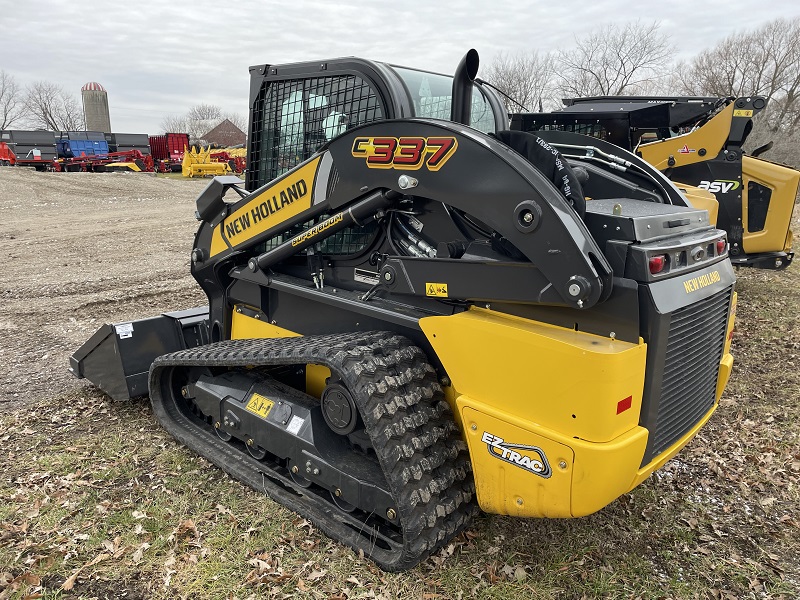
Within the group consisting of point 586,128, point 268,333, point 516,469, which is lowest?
point 516,469

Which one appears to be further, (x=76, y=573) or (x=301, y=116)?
(x=301, y=116)

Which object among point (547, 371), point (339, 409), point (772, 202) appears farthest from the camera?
point (772, 202)

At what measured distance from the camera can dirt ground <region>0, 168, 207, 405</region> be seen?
5527 mm

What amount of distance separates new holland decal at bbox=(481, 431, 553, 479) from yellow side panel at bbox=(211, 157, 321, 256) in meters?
1.56

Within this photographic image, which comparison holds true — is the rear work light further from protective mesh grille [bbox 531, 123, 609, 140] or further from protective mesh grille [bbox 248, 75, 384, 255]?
protective mesh grille [bbox 531, 123, 609, 140]

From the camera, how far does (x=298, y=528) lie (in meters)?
3.07

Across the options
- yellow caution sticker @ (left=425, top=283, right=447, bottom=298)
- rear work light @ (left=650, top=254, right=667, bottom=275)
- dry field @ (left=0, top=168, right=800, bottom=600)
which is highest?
rear work light @ (left=650, top=254, right=667, bottom=275)

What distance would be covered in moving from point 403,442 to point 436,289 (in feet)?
2.26

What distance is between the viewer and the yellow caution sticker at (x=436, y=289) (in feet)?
8.63

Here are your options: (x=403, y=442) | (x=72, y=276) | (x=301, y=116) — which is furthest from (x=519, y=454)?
(x=72, y=276)

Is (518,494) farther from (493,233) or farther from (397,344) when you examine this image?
(493,233)

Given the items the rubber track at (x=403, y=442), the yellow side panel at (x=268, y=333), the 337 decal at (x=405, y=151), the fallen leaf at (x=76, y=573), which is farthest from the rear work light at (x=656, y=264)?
the fallen leaf at (x=76, y=573)

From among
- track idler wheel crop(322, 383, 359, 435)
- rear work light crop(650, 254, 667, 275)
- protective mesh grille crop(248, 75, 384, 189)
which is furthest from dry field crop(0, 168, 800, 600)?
protective mesh grille crop(248, 75, 384, 189)

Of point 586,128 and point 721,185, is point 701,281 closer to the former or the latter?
point 586,128
